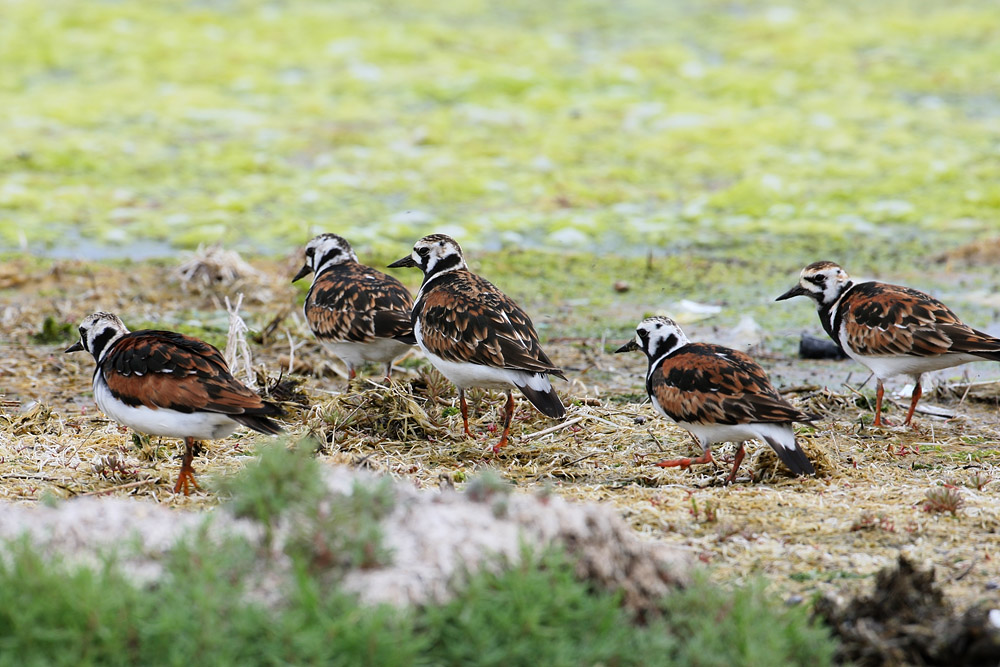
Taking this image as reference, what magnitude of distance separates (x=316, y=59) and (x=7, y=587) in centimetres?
1262

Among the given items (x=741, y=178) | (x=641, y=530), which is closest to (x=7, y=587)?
(x=641, y=530)

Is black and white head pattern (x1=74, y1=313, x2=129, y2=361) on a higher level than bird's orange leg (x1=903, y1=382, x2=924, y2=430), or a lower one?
higher

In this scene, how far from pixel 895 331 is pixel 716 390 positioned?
1522 millimetres

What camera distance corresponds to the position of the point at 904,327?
6.16 metres

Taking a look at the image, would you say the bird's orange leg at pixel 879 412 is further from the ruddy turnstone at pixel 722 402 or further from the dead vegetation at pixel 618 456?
the ruddy turnstone at pixel 722 402

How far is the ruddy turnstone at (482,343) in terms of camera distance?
579 cm

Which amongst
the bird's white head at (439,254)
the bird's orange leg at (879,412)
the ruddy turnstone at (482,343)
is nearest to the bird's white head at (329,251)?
the bird's white head at (439,254)

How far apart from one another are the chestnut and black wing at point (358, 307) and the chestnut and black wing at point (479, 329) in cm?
35

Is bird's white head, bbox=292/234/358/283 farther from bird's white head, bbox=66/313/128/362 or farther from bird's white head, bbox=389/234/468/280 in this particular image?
bird's white head, bbox=66/313/128/362

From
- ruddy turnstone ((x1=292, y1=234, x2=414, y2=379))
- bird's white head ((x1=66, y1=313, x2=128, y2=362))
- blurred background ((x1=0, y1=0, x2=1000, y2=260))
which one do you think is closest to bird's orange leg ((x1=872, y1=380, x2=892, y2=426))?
ruddy turnstone ((x1=292, y1=234, x2=414, y2=379))

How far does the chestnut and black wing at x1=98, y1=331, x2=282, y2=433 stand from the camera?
4969mm

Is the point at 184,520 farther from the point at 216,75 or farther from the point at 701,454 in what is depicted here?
the point at 216,75

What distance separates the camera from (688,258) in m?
10.0

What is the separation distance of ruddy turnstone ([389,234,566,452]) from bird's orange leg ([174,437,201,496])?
147 centimetres
